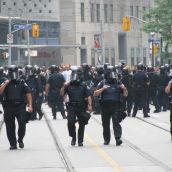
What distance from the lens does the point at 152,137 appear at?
2156 centimetres

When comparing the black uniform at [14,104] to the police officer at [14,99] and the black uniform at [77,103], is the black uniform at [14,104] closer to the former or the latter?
the police officer at [14,99]

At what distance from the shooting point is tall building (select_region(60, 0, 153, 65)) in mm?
92438

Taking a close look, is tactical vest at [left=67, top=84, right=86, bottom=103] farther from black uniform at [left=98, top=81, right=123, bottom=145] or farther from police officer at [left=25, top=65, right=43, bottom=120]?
police officer at [left=25, top=65, right=43, bottom=120]

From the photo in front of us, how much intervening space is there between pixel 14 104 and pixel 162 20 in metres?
43.5

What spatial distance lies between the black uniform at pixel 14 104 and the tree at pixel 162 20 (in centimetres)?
4149

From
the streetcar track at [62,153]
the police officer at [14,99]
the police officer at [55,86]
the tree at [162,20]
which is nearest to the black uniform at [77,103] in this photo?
the streetcar track at [62,153]

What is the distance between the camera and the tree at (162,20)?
60.2 metres

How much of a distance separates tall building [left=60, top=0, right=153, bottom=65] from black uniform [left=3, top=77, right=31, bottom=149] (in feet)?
225

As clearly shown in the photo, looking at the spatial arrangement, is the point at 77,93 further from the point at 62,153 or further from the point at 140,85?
the point at 140,85

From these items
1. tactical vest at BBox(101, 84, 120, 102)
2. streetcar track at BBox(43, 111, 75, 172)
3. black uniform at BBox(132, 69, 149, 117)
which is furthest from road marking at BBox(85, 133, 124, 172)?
black uniform at BBox(132, 69, 149, 117)

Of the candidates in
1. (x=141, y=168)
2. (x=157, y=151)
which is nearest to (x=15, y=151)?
(x=157, y=151)

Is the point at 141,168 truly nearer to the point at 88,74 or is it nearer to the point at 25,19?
the point at 88,74

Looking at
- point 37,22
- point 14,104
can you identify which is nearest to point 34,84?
point 14,104

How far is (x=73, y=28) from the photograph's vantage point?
92.2 metres
